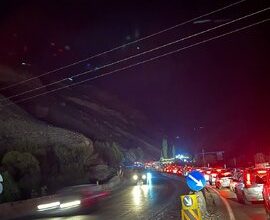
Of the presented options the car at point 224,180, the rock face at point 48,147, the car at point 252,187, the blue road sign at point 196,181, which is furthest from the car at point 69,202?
the rock face at point 48,147

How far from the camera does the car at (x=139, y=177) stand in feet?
180

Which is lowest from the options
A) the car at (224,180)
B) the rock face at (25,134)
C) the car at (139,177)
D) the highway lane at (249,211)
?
the highway lane at (249,211)

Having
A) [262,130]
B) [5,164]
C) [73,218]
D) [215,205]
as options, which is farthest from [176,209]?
[262,130]

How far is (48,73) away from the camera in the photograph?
7050 centimetres

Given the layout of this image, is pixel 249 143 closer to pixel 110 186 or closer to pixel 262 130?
pixel 262 130

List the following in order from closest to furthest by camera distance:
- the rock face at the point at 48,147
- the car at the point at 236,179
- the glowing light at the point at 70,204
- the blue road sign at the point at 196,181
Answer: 1. the blue road sign at the point at 196,181
2. the glowing light at the point at 70,204
3. the car at the point at 236,179
4. the rock face at the point at 48,147

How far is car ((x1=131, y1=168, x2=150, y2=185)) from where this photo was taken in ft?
180

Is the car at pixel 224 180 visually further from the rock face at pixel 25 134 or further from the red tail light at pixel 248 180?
the rock face at pixel 25 134

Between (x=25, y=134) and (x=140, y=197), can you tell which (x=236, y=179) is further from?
(x=25, y=134)

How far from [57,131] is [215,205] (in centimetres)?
3671

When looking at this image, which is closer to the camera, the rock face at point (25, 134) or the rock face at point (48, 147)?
the rock face at point (48, 147)

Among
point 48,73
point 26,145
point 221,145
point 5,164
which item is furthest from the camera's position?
point 221,145

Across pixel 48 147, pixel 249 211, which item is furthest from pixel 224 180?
pixel 48 147

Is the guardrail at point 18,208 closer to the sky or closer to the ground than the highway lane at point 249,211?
closer to the sky
